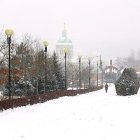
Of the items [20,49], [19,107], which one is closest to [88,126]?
[19,107]

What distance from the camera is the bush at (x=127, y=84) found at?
4725 centimetres

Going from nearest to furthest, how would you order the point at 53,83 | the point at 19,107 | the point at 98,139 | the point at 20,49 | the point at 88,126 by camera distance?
the point at 98,139, the point at 88,126, the point at 19,107, the point at 20,49, the point at 53,83

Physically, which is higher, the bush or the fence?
the bush

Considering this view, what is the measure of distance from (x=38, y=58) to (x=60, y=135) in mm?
38527

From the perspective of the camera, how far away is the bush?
4725 centimetres

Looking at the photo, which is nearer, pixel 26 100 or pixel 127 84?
pixel 26 100

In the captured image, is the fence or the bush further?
the bush

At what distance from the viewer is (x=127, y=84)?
4725 cm

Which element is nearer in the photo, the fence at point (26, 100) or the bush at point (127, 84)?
the fence at point (26, 100)

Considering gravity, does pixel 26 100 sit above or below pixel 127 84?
below

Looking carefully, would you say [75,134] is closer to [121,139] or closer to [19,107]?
[121,139]

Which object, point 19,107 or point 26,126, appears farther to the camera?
point 19,107

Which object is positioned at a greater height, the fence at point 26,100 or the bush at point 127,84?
the bush at point 127,84

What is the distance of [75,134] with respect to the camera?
14188mm
